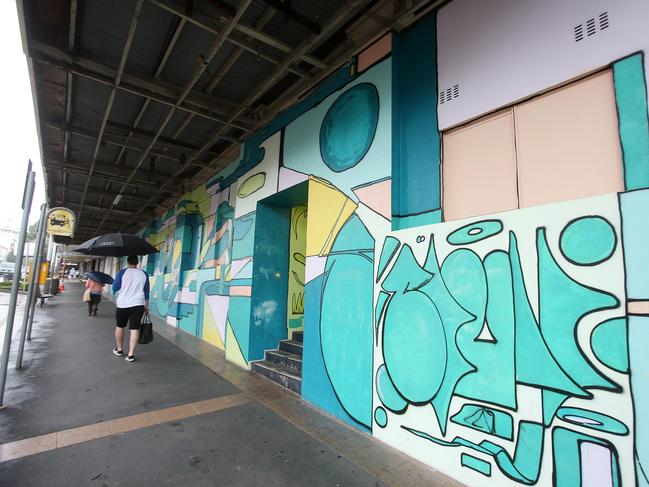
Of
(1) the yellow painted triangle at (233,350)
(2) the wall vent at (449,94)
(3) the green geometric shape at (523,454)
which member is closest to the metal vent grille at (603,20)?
(2) the wall vent at (449,94)

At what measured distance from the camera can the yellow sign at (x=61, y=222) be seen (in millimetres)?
7605

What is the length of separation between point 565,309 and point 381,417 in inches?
79.7

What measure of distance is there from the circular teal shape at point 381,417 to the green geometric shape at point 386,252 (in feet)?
4.30

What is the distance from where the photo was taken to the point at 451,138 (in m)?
3.45

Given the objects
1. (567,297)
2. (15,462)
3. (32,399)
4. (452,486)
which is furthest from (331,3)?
(32,399)

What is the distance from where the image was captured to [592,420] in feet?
7.07

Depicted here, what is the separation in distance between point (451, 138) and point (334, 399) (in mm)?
3174

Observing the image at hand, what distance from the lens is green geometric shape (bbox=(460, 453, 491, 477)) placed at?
2.61m

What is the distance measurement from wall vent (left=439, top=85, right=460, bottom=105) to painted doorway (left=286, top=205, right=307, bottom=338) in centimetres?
348

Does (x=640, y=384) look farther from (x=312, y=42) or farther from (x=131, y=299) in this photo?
(x=131, y=299)

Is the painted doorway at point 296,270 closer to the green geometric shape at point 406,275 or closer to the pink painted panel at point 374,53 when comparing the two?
the pink painted panel at point 374,53

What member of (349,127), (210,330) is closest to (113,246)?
(210,330)

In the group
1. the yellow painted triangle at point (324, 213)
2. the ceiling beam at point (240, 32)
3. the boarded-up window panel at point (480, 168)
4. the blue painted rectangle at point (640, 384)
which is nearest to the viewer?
the blue painted rectangle at point (640, 384)

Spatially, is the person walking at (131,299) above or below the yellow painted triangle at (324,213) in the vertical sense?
below
